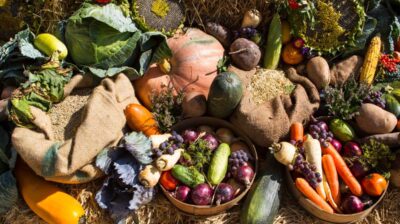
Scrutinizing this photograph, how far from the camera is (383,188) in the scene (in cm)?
303

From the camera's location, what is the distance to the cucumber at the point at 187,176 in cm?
309

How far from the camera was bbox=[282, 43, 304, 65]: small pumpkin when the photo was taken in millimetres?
3736

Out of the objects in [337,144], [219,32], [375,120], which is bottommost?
[337,144]

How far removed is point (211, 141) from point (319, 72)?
3.61 ft

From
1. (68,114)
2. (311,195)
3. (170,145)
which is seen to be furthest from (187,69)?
(311,195)

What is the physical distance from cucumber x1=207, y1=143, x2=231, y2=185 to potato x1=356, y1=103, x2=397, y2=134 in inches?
41.5

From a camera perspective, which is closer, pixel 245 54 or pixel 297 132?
pixel 297 132

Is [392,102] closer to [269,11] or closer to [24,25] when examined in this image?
[269,11]

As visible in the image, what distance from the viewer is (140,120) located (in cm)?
332

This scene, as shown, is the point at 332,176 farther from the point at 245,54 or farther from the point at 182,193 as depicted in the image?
the point at 245,54

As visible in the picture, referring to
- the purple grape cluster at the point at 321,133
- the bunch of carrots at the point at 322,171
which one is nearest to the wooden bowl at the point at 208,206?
the bunch of carrots at the point at 322,171

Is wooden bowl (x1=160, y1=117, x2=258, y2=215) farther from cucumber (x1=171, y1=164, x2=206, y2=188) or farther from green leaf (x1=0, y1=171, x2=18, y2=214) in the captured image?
green leaf (x1=0, y1=171, x2=18, y2=214)

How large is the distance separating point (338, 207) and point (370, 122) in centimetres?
69

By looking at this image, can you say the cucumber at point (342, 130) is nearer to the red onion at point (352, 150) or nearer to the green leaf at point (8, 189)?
the red onion at point (352, 150)
